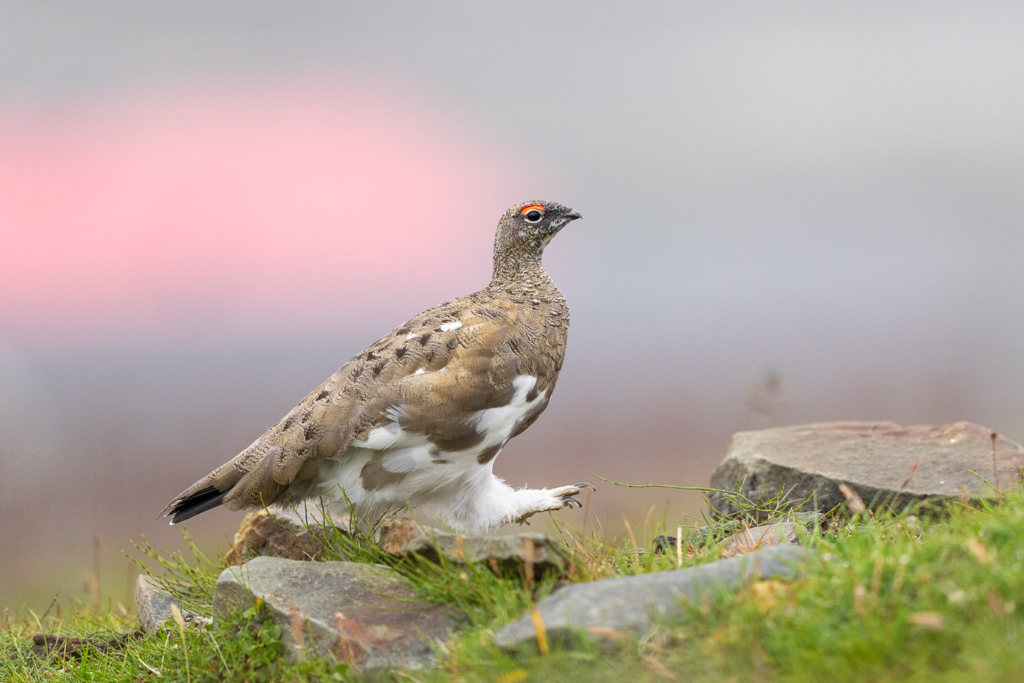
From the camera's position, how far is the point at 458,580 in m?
3.21

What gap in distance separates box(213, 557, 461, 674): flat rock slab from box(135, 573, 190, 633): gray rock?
107cm

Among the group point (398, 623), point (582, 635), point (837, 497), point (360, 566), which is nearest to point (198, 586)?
point (360, 566)

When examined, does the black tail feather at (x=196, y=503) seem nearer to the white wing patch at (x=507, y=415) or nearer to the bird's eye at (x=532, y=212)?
the white wing patch at (x=507, y=415)

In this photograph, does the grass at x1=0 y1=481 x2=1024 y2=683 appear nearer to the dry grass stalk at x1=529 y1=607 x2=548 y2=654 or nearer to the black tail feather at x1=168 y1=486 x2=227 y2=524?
the dry grass stalk at x1=529 y1=607 x2=548 y2=654

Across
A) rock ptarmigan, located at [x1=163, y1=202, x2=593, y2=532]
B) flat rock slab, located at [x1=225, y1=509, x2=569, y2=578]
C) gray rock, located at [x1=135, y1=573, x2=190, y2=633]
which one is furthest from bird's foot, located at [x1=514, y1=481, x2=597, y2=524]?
gray rock, located at [x1=135, y1=573, x2=190, y2=633]

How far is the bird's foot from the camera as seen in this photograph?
192 inches

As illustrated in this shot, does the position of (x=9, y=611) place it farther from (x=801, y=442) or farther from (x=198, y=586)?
(x=801, y=442)

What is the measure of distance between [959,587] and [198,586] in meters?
3.93

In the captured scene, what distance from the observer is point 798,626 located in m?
2.41

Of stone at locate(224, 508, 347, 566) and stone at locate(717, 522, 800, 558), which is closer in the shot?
stone at locate(717, 522, 800, 558)

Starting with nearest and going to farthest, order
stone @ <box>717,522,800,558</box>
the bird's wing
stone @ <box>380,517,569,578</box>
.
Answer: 1. stone @ <box>380,517,569,578</box>
2. stone @ <box>717,522,800,558</box>
3. the bird's wing

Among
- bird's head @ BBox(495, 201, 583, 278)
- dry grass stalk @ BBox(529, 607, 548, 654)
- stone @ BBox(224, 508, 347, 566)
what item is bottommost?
stone @ BBox(224, 508, 347, 566)

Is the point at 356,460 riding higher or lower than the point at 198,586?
higher

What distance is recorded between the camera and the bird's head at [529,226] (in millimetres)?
4969
